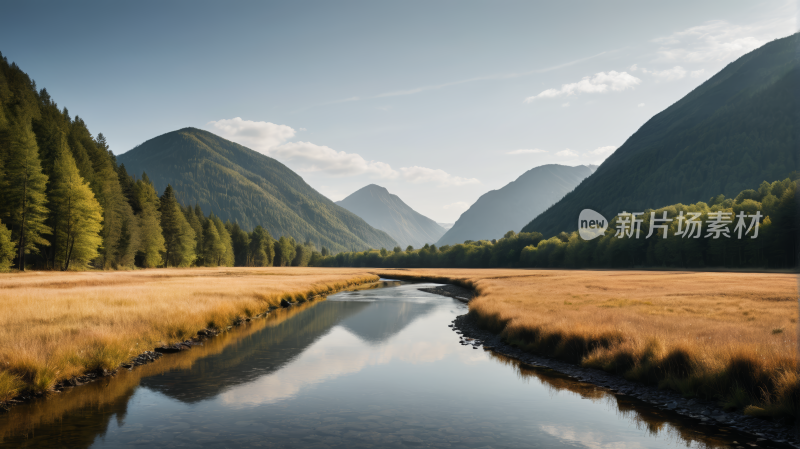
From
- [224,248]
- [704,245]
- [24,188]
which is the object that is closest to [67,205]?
[24,188]

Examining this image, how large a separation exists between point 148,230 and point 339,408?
9172 cm

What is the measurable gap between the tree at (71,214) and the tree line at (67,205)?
113mm

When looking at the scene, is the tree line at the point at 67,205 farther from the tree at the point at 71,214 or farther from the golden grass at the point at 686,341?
the golden grass at the point at 686,341

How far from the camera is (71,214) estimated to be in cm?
6066

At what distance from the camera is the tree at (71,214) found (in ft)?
198

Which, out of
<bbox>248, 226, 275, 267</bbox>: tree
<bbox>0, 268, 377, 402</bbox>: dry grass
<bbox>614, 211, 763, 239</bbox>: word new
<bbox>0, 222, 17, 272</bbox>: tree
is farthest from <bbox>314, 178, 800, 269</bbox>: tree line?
<bbox>248, 226, 275, 267</bbox>: tree

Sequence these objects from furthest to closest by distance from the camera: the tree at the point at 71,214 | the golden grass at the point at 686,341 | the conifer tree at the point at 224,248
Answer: the conifer tree at the point at 224,248 → the tree at the point at 71,214 → the golden grass at the point at 686,341

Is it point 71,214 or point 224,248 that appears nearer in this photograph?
point 71,214

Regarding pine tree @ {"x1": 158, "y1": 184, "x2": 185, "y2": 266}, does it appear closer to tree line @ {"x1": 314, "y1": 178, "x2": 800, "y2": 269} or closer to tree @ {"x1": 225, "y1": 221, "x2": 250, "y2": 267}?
tree @ {"x1": 225, "y1": 221, "x2": 250, "y2": 267}

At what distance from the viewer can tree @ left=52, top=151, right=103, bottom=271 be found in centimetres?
6038

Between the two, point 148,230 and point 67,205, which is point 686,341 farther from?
point 148,230

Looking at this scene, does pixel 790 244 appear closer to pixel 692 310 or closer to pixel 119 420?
pixel 692 310

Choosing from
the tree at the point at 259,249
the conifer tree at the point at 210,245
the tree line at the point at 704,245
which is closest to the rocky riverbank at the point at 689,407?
the tree line at the point at 704,245

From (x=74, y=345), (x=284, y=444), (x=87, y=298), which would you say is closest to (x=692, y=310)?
(x=284, y=444)
